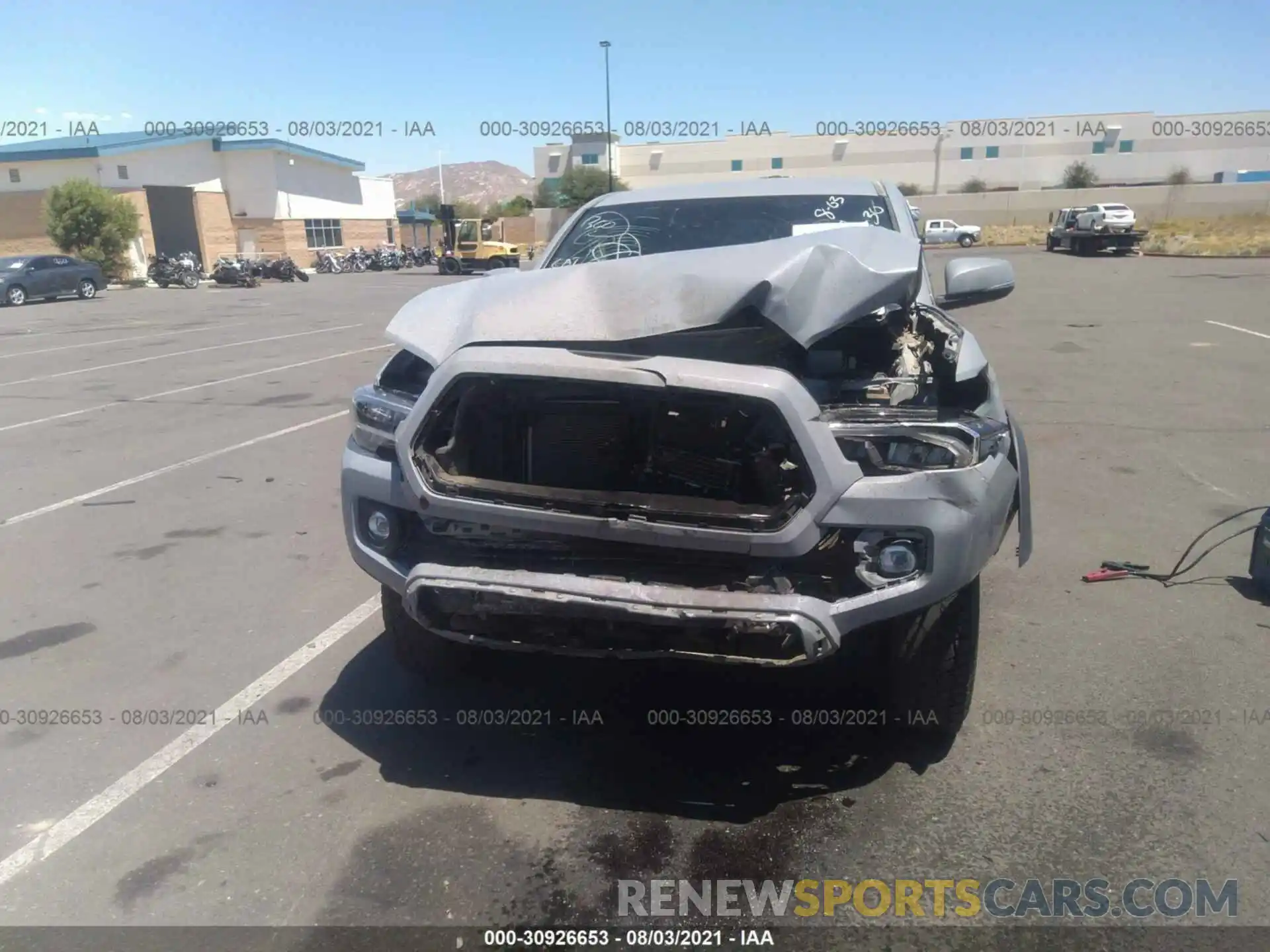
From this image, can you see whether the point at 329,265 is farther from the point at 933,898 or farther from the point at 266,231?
the point at 933,898

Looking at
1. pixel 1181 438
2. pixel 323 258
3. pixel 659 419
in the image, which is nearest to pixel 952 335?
pixel 659 419

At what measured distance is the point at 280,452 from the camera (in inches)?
310

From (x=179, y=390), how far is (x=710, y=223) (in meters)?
8.48

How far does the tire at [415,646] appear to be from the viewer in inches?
144

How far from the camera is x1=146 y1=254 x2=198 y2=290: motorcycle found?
34719mm

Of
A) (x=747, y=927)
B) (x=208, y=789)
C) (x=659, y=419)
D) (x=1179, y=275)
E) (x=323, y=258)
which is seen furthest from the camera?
(x=323, y=258)

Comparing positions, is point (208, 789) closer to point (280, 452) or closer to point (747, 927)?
point (747, 927)

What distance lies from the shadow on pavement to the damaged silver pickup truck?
37cm

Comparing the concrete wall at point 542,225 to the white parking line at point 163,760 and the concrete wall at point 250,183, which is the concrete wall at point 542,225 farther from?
the white parking line at point 163,760

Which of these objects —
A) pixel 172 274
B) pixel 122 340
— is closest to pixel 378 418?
pixel 122 340

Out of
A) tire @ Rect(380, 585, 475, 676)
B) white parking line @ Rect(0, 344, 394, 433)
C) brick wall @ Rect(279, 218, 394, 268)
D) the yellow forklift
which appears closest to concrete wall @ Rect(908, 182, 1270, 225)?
the yellow forklift

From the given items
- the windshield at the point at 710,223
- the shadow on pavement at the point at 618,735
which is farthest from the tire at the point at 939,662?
the windshield at the point at 710,223

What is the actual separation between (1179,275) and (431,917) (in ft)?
97.4

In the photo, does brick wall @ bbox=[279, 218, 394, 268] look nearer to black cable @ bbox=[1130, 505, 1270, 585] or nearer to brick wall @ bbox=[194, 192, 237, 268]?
brick wall @ bbox=[194, 192, 237, 268]
